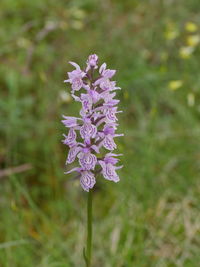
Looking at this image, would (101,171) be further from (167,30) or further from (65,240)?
(167,30)

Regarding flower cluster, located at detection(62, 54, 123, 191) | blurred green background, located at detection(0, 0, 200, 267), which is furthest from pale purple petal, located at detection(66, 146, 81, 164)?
blurred green background, located at detection(0, 0, 200, 267)

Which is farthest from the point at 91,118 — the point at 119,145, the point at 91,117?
the point at 119,145

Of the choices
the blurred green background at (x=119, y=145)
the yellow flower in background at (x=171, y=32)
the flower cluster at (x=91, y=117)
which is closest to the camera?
the flower cluster at (x=91, y=117)

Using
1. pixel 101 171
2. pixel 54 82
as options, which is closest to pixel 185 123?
pixel 54 82

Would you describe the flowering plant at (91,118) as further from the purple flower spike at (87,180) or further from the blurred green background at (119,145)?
the blurred green background at (119,145)

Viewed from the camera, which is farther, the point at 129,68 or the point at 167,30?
the point at 129,68

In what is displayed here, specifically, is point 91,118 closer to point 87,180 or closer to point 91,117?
point 91,117

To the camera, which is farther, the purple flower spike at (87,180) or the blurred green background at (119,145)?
the blurred green background at (119,145)

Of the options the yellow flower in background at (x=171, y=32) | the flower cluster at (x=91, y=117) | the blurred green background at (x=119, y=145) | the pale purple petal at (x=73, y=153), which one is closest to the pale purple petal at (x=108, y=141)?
the flower cluster at (x=91, y=117)
